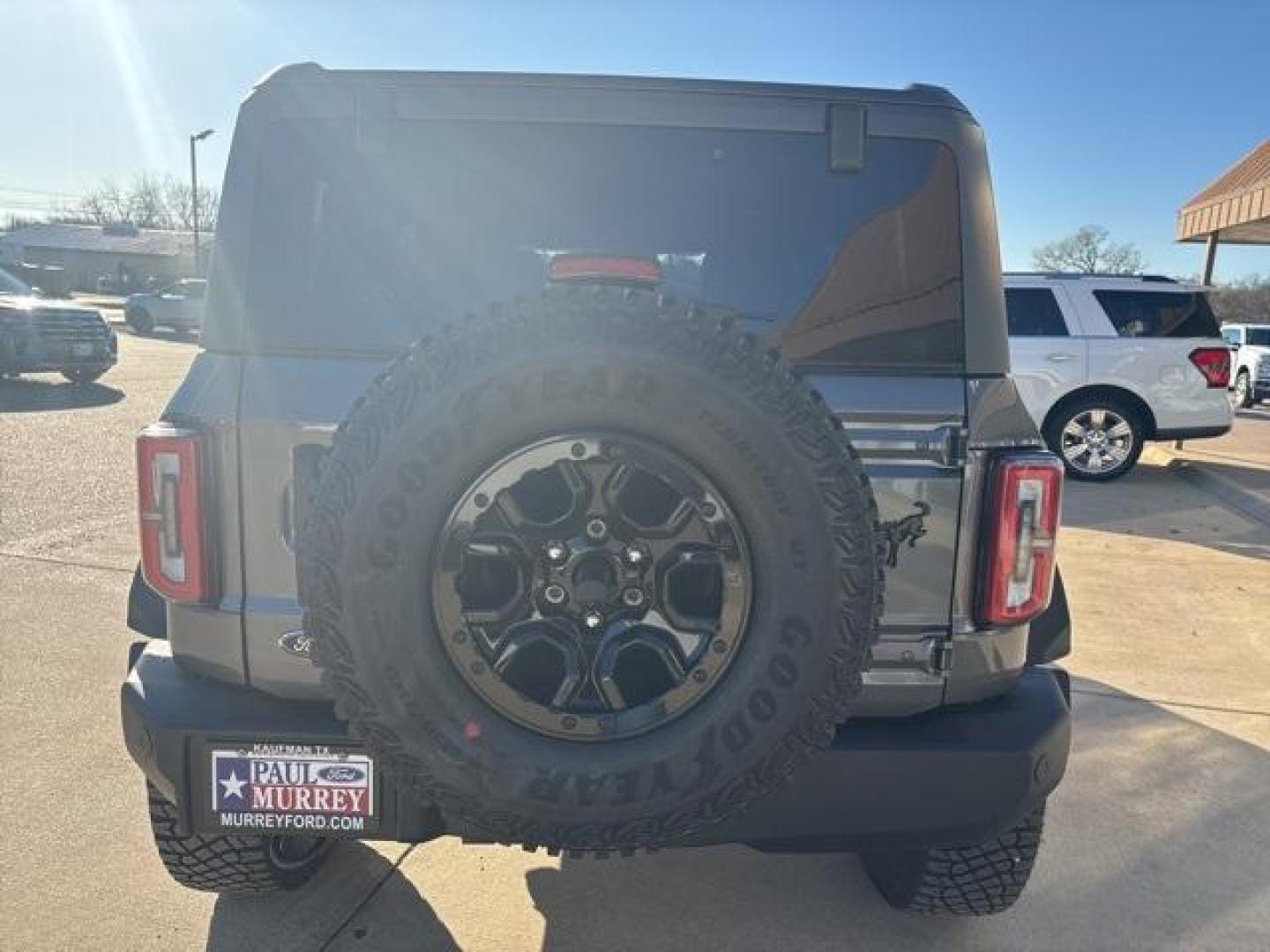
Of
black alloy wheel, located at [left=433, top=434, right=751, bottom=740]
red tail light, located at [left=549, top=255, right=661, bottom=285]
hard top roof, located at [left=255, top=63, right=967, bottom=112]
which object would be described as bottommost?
black alloy wheel, located at [left=433, top=434, right=751, bottom=740]

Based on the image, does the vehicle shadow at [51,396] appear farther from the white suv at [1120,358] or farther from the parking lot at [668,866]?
the white suv at [1120,358]

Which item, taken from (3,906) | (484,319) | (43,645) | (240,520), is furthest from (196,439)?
(43,645)

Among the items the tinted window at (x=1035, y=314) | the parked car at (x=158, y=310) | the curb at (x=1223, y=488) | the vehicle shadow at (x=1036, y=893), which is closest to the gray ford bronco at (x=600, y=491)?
the vehicle shadow at (x=1036, y=893)

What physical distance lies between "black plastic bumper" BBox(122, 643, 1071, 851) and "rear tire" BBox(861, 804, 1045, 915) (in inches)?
19.1

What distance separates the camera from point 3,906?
259 centimetres

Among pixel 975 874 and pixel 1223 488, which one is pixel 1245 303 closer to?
pixel 1223 488

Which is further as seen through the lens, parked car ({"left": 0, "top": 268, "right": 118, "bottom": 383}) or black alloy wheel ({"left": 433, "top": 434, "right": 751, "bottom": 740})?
parked car ({"left": 0, "top": 268, "right": 118, "bottom": 383})

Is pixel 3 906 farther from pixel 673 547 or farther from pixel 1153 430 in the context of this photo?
pixel 1153 430

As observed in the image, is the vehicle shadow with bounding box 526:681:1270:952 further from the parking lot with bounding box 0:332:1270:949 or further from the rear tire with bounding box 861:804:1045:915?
the rear tire with bounding box 861:804:1045:915

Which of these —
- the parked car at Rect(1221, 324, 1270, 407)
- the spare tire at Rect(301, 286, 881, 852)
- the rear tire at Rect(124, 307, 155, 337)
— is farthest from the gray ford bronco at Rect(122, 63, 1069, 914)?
the rear tire at Rect(124, 307, 155, 337)

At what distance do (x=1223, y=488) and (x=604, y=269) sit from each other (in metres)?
9.41

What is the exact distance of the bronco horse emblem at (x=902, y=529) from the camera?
2.03m

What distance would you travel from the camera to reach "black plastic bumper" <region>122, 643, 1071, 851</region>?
1968mm

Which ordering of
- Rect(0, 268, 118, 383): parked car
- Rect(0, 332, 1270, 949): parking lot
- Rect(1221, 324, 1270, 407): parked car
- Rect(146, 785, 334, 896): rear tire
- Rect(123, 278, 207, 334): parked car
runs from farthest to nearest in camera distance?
Rect(123, 278, 207, 334): parked car
Rect(1221, 324, 1270, 407): parked car
Rect(0, 268, 118, 383): parked car
Rect(0, 332, 1270, 949): parking lot
Rect(146, 785, 334, 896): rear tire
